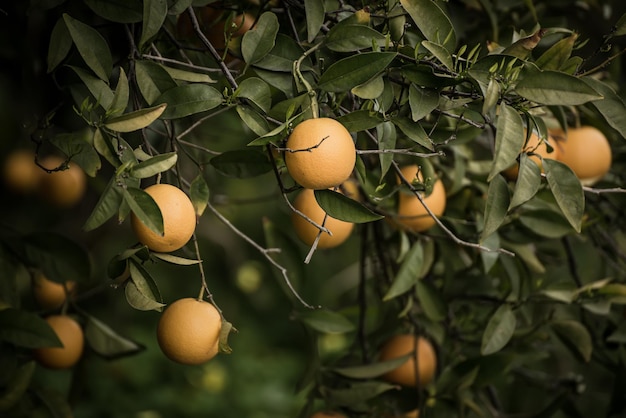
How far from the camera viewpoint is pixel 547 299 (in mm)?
932

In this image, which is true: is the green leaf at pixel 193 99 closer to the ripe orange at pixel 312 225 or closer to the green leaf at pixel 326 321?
the ripe orange at pixel 312 225

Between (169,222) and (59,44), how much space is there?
0.77 feet

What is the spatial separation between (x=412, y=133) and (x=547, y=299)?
42 centimetres

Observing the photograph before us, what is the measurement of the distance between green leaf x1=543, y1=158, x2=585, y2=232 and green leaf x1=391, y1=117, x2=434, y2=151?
118 millimetres

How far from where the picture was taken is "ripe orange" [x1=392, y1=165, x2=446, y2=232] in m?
0.85

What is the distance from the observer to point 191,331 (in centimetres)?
68

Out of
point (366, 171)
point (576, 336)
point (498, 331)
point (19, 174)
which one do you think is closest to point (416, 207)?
point (366, 171)

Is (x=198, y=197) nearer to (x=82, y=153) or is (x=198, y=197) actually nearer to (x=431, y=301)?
(x=82, y=153)

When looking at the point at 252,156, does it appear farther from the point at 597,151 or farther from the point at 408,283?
the point at 597,151

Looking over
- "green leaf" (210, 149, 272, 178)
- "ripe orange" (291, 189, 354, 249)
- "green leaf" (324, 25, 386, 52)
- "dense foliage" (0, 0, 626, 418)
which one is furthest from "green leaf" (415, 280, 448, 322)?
"green leaf" (324, 25, 386, 52)

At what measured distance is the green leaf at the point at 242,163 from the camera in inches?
30.1

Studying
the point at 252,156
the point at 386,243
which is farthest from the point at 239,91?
the point at 386,243

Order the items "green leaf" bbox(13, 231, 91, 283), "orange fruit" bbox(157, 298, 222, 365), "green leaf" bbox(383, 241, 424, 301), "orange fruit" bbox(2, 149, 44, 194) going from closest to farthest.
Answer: "orange fruit" bbox(157, 298, 222, 365) → "green leaf" bbox(383, 241, 424, 301) → "green leaf" bbox(13, 231, 91, 283) → "orange fruit" bbox(2, 149, 44, 194)

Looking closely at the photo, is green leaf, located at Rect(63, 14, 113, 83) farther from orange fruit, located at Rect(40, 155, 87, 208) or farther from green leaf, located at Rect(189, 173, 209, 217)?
orange fruit, located at Rect(40, 155, 87, 208)
